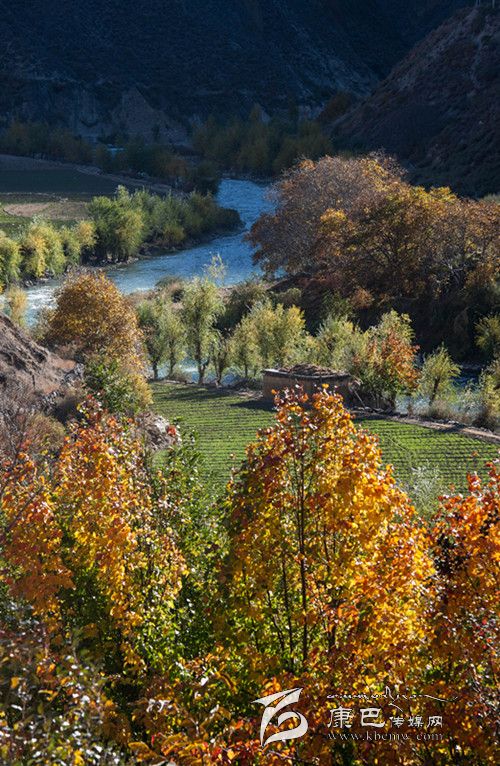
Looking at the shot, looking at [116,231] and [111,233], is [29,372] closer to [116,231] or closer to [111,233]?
[116,231]

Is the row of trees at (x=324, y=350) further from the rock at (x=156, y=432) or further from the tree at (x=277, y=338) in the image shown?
the rock at (x=156, y=432)

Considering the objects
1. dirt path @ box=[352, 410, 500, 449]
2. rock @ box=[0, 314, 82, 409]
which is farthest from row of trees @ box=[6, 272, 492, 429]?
dirt path @ box=[352, 410, 500, 449]

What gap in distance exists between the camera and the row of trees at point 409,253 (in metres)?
58.2

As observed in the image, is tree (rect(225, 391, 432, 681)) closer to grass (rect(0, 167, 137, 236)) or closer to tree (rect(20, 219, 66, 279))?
tree (rect(20, 219, 66, 279))

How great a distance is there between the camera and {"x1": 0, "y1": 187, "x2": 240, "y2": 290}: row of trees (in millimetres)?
79875

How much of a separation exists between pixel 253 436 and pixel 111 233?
59.1m

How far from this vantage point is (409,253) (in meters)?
62.9

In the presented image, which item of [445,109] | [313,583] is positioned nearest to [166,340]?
[313,583]

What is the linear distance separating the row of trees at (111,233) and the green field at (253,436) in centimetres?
3306

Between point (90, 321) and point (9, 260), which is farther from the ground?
point (9, 260)

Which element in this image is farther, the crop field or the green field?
the crop field

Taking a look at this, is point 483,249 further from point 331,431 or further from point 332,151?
point 332,151

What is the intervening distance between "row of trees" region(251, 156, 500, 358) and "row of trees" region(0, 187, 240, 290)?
72.8ft

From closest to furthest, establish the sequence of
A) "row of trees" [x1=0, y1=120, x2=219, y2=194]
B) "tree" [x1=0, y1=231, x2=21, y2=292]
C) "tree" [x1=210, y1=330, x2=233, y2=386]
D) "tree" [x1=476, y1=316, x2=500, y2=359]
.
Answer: "tree" [x1=210, y1=330, x2=233, y2=386] < "tree" [x1=476, y1=316, x2=500, y2=359] < "tree" [x1=0, y1=231, x2=21, y2=292] < "row of trees" [x1=0, y1=120, x2=219, y2=194]
